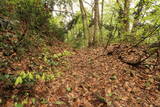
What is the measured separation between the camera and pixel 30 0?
4449 millimetres

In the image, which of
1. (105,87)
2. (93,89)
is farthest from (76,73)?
(105,87)

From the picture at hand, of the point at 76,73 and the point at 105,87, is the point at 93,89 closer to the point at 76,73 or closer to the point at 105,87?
the point at 105,87

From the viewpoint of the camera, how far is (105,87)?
3.25 metres

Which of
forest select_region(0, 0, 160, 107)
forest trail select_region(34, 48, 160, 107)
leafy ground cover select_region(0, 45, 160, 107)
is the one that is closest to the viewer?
leafy ground cover select_region(0, 45, 160, 107)

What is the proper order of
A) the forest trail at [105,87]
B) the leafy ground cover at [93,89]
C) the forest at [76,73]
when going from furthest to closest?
the forest trail at [105,87] < the forest at [76,73] < the leafy ground cover at [93,89]

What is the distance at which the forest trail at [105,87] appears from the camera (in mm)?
2725

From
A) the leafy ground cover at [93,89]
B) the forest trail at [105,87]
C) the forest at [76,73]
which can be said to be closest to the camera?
the leafy ground cover at [93,89]

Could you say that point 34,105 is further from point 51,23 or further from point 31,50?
point 51,23

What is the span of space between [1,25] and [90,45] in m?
5.18

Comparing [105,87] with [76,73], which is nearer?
[105,87]

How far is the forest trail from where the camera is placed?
2725 millimetres

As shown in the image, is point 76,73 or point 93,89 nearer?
point 93,89

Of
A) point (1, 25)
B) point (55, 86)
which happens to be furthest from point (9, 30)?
point (55, 86)

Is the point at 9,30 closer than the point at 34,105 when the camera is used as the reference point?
No
